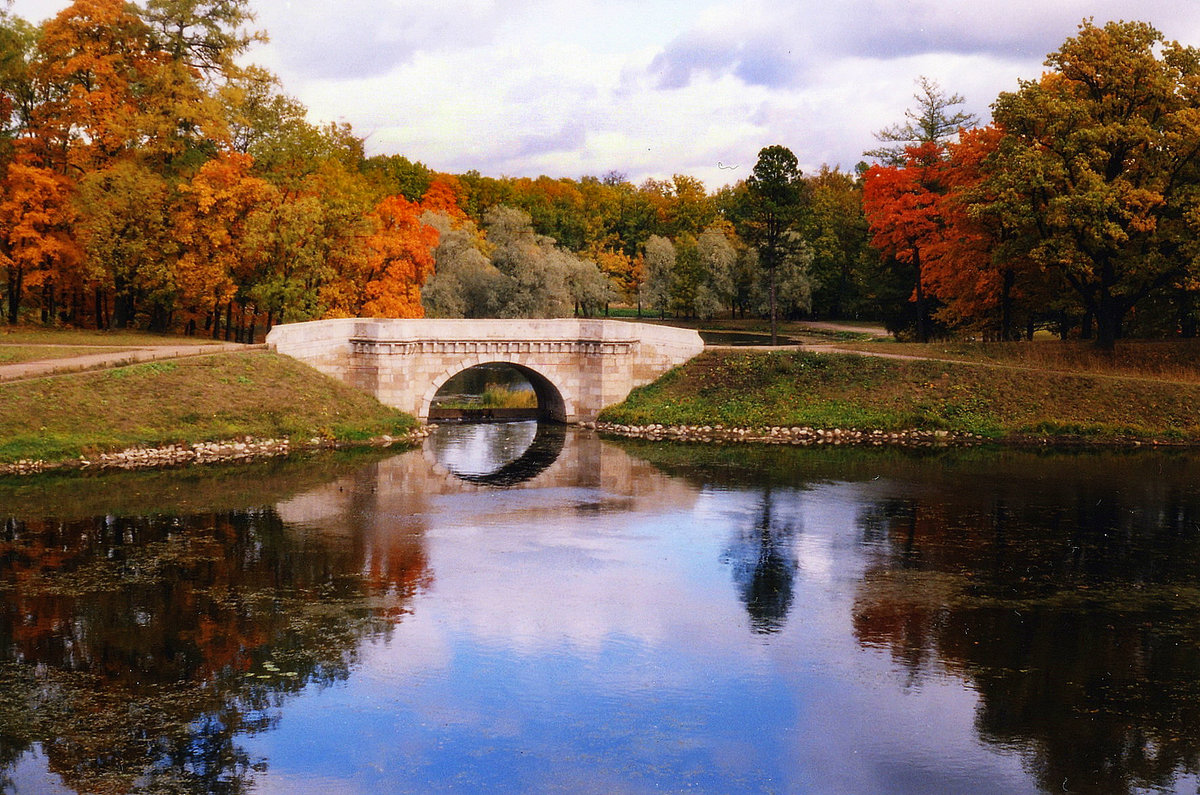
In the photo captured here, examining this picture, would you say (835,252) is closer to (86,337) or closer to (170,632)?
(86,337)

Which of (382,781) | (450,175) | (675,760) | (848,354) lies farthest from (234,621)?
(450,175)

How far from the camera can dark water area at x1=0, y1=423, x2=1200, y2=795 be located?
13.7m

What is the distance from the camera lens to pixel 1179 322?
47.6m

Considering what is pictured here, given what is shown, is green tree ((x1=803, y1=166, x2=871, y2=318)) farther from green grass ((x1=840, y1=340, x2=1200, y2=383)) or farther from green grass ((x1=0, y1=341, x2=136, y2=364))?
green grass ((x1=0, y1=341, x2=136, y2=364))

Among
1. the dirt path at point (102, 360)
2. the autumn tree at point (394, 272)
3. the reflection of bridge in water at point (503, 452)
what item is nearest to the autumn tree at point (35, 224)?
the dirt path at point (102, 360)

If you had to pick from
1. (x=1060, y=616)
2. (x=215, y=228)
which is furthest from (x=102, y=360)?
(x=1060, y=616)

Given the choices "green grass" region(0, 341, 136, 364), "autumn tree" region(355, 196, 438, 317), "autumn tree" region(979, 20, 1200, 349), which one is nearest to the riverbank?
"green grass" region(0, 341, 136, 364)

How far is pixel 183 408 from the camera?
33781 millimetres

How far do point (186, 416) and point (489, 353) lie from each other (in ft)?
37.0

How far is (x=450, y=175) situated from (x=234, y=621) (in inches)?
3350

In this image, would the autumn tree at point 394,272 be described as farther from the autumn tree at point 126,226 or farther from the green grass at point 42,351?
the green grass at point 42,351

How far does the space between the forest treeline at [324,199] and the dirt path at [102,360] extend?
15.0ft

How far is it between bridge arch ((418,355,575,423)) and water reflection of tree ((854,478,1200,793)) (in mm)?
16231

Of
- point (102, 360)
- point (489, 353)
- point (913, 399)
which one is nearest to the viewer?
point (102, 360)
